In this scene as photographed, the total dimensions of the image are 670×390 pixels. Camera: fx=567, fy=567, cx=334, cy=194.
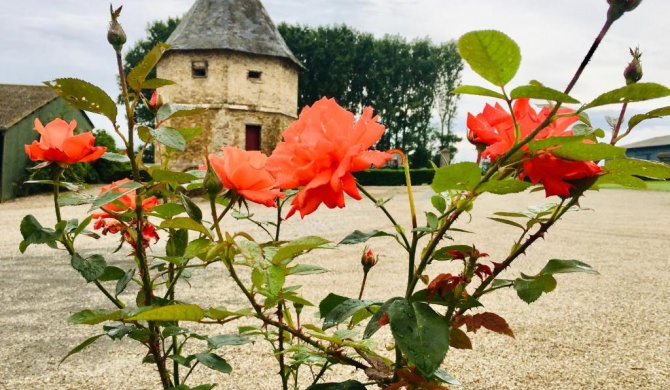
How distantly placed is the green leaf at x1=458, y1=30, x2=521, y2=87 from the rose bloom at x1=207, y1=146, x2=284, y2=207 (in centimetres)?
35

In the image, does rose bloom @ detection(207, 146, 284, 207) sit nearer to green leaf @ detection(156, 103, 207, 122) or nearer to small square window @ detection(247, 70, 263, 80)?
green leaf @ detection(156, 103, 207, 122)

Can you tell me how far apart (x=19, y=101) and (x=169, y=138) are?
17883mm

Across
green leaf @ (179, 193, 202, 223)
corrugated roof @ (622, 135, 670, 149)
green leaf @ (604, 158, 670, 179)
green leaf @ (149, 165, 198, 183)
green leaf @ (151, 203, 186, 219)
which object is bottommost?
green leaf @ (151, 203, 186, 219)

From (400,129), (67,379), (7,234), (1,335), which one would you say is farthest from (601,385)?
(400,129)

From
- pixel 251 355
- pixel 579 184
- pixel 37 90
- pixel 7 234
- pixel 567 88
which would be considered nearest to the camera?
pixel 567 88

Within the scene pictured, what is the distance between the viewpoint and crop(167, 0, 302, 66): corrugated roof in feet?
70.5

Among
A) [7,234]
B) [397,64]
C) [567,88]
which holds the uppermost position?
[397,64]

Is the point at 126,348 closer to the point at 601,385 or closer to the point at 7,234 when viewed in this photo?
the point at 601,385

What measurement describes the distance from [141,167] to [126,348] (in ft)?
7.41

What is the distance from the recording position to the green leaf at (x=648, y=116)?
792 millimetres

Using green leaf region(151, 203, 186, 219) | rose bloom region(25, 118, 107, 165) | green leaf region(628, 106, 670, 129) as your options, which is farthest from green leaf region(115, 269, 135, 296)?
green leaf region(628, 106, 670, 129)

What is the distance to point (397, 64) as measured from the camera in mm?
31797

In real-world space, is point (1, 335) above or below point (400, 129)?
below

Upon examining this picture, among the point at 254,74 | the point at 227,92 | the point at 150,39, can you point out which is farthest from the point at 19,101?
the point at 150,39
